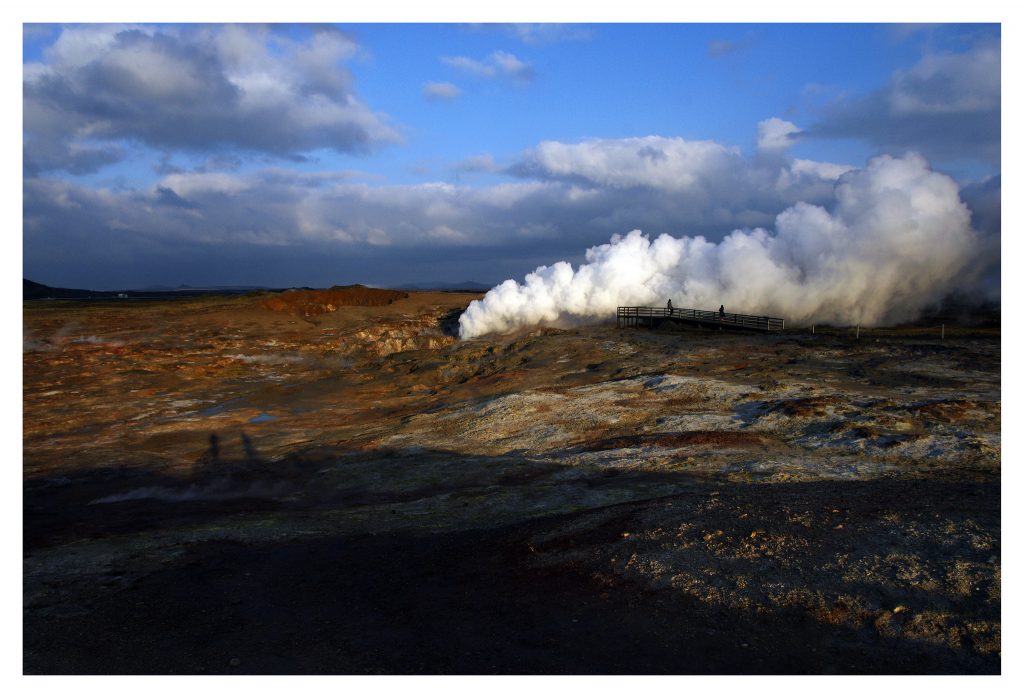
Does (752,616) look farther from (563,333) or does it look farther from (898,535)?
(563,333)

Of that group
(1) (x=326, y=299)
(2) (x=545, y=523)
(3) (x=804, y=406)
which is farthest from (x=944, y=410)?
(1) (x=326, y=299)

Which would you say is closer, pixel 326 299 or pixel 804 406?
pixel 804 406

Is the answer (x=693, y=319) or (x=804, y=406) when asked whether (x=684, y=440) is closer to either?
(x=804, y=406)

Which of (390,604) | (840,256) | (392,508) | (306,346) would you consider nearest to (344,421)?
(392,508)

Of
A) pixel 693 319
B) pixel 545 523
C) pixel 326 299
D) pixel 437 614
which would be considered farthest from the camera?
pixel 326 299

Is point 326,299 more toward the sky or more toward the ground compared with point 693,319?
more toward the sky

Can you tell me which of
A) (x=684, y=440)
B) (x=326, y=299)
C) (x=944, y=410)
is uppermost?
(x=326, y=299)

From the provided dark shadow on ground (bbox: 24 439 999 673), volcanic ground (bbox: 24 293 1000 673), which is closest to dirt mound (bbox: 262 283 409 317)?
volcanic ground (bbox: 24 293 1000 673)
